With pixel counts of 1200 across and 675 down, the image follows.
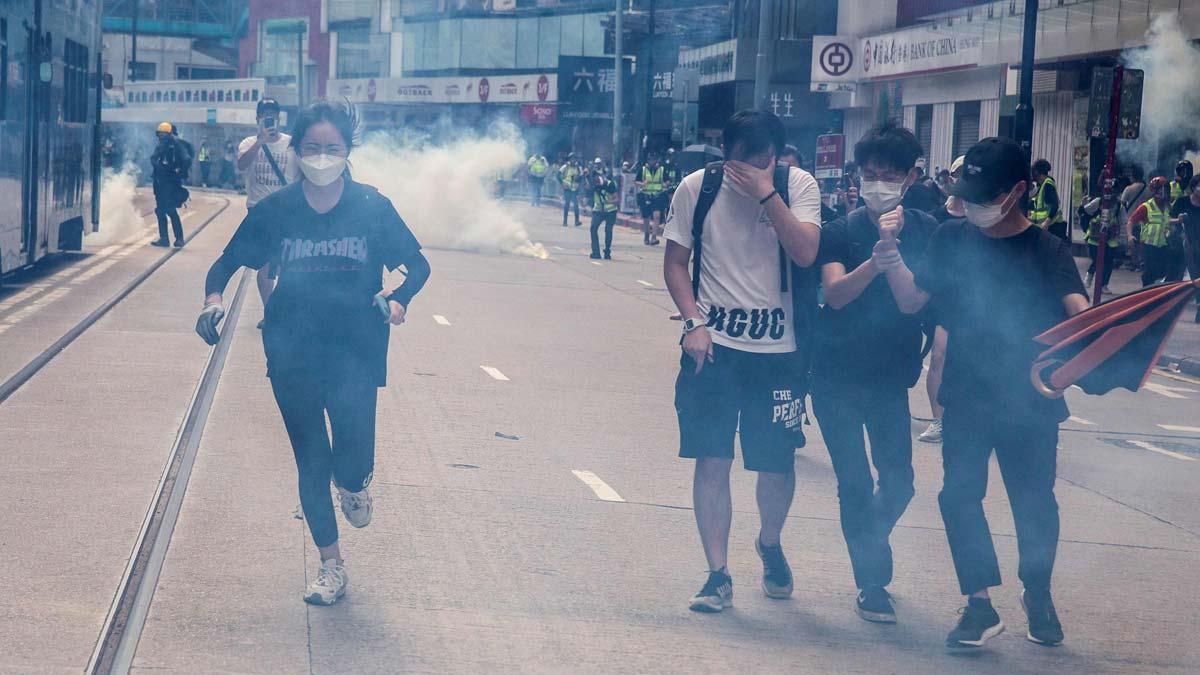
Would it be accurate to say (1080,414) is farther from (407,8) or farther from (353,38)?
(353,38)

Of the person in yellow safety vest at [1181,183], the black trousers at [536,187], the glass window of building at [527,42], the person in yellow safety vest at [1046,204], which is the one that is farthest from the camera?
the glass window of building at [527,42]

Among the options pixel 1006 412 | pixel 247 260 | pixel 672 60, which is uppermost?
pixel 672 60

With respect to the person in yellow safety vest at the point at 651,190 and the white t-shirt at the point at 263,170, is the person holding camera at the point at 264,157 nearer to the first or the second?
the white t-shirt at the point at 263,170

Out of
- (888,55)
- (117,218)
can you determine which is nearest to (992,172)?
(117,218)

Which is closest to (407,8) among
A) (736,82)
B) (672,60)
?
(672,60)

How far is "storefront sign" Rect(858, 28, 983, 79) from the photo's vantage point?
3195 centimetres

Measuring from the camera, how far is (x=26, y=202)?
1686 centimetres

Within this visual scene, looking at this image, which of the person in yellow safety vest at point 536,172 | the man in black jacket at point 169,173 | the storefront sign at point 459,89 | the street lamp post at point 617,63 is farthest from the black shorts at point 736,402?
the storefront sign at point 459,89

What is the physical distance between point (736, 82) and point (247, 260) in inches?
1665

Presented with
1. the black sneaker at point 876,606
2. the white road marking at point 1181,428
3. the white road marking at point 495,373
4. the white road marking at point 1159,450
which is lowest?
the white road marking at point 1181,428

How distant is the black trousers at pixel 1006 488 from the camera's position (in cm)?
550

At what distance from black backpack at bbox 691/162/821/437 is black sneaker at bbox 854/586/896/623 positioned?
71 centimetres

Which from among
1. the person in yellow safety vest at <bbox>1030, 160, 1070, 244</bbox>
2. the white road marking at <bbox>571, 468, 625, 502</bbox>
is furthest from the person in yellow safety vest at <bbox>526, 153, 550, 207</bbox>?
the white road marking at <bbox>571, 468, 625, 502</bbox>

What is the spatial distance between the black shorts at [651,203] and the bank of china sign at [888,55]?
6.22 metres
